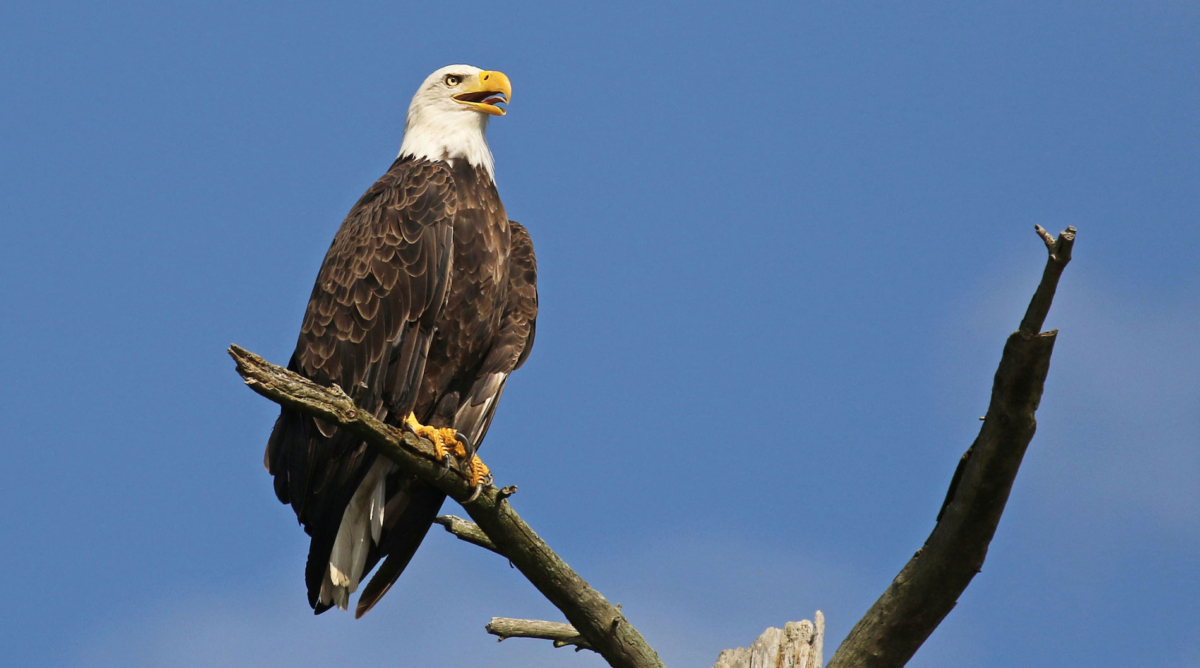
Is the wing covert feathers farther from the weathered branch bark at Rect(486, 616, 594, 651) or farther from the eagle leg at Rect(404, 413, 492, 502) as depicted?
the weathered branch bark at Rect(486, 616, 594, 651)

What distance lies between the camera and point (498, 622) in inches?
214

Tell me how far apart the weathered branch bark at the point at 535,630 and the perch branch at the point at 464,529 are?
0.41 metres

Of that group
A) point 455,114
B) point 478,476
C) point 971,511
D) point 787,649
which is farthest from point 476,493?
point 455,114

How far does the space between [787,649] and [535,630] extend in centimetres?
125

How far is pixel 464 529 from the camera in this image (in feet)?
17.9

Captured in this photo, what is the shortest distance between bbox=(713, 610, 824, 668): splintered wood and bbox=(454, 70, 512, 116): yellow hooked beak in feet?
11.2

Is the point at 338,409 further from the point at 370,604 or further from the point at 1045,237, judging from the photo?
the point at 1045,237

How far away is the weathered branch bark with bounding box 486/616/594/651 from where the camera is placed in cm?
543

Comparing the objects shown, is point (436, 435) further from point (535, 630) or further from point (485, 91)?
point (485, 91)

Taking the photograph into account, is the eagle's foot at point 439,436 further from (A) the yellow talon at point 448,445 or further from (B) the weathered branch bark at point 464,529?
(B) the weathered branch bark at point 464,529

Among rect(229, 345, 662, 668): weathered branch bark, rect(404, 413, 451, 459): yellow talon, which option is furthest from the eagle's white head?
rect(229, 345, 662, 668): weathered branch bark

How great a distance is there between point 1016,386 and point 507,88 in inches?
153

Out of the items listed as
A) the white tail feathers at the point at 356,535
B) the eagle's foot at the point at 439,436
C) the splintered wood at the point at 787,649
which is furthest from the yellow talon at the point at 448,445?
the splintered wood at the point at 787,649

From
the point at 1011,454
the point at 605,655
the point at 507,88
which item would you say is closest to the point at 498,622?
the point at 605,655
